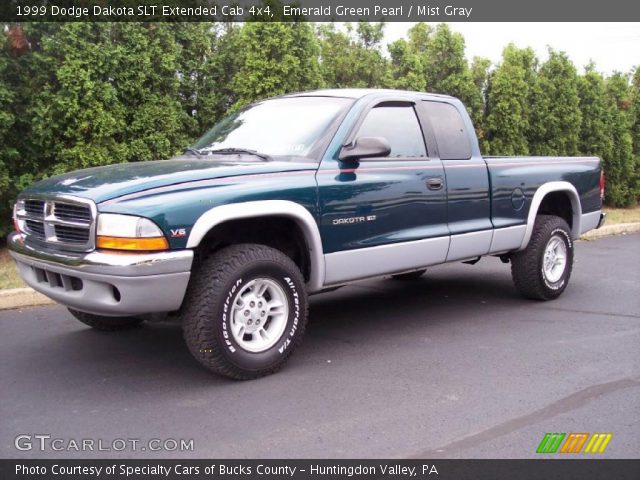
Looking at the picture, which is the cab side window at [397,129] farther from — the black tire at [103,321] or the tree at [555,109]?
the tree at [555,109]

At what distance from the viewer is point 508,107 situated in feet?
43.3

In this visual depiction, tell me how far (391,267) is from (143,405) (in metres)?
2.12

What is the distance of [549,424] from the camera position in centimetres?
356

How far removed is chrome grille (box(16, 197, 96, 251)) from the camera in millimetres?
3844

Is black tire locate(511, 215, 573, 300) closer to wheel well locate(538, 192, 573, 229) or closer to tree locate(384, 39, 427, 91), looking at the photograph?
wheel well locate(538, 192, 573, 229)

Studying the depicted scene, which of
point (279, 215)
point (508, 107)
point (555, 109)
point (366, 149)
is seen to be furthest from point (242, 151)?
point (555, 109)

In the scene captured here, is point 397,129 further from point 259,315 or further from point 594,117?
point 594,117

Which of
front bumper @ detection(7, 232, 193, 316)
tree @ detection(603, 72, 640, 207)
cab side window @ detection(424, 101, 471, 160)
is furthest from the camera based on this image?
tree @ detection(603, 72, 640, 207)

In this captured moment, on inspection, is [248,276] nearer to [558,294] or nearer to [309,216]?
[309,216]

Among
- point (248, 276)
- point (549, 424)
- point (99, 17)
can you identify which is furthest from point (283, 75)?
point (549, 424)

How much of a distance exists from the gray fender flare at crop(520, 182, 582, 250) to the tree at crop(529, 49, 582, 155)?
742 cm

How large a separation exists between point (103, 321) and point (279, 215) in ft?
6.25

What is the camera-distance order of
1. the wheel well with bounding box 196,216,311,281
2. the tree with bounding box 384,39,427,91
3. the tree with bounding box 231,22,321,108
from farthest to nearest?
the tree with bounding box 384,39,427,91
the tree with bounding box 231,22,321,108
the wheel well with bounding box 196,216,311,281

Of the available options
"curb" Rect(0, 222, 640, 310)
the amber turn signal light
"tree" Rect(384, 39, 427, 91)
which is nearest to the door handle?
the amber turn signal light
